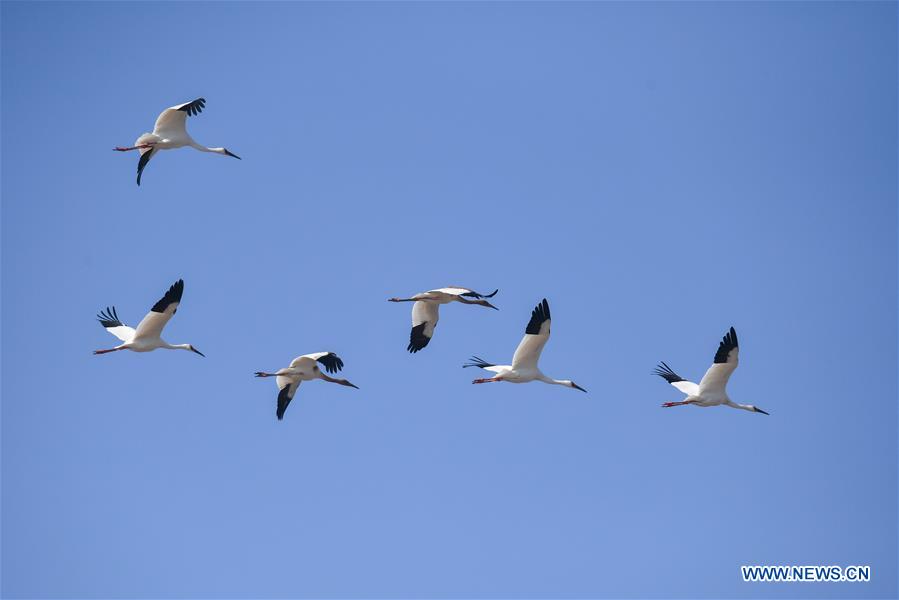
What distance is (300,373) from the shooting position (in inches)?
1014

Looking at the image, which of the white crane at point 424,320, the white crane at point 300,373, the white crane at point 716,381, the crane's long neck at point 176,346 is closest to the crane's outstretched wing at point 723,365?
the white crane at point 716,381

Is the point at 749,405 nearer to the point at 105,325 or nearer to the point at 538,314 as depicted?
the point at 538,314

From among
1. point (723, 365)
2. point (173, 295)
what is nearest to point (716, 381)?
point (723, 365)

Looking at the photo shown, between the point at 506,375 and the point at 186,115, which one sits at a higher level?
the point at 186,115

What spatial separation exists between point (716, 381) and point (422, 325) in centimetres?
572

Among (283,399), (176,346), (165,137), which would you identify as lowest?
(283,399)

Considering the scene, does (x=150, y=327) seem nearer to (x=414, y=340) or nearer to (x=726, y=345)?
(x=414, y=340)

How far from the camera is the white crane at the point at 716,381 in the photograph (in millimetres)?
26234

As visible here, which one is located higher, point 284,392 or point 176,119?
point 176,119

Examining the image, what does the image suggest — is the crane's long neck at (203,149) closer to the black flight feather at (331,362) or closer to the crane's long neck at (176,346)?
the crane's long neck at (176,346)

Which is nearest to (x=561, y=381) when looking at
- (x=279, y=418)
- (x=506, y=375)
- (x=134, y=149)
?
(x=506, y=375)

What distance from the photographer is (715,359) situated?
26.4 m

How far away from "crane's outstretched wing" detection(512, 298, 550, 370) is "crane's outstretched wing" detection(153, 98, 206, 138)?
725 centimetres

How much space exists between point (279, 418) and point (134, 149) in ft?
19.1
